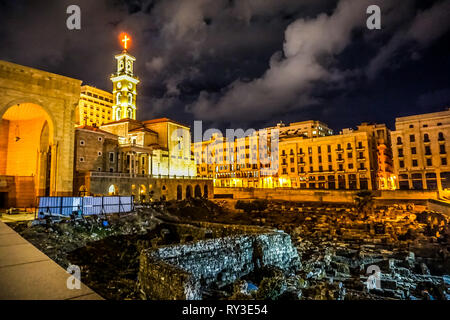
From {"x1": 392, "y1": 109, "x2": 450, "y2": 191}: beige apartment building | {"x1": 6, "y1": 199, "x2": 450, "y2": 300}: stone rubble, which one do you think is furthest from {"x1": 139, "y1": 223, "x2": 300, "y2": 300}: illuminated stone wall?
{"x1": 392, "y1": 109, "x2": 450, "y2": 191}: beige apartment building

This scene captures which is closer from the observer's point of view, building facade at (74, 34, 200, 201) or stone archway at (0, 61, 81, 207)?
stone archway at (0, 61, 81, 207)

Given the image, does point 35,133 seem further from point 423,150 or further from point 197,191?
point 423,150

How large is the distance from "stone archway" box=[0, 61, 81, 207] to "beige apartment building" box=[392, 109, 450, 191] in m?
60.2

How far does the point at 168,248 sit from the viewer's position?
10.4 metres

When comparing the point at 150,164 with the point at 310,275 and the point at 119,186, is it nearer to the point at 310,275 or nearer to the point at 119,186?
the point at 119,186

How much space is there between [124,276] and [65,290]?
1058 cm

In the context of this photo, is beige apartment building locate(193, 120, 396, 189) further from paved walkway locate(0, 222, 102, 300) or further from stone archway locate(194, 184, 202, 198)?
paved walkway locate(0, 222, 102, 300)

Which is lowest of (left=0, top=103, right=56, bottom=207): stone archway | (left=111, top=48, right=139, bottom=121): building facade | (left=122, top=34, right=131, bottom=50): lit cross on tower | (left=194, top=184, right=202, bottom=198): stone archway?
(left=194, top=184, right=202, bottom=198): stone archway

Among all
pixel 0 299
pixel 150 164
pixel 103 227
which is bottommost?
pixel 103 227

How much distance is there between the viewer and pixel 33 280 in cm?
300

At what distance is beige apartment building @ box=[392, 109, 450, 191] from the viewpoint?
49938mm

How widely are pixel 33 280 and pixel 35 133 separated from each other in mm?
33065
